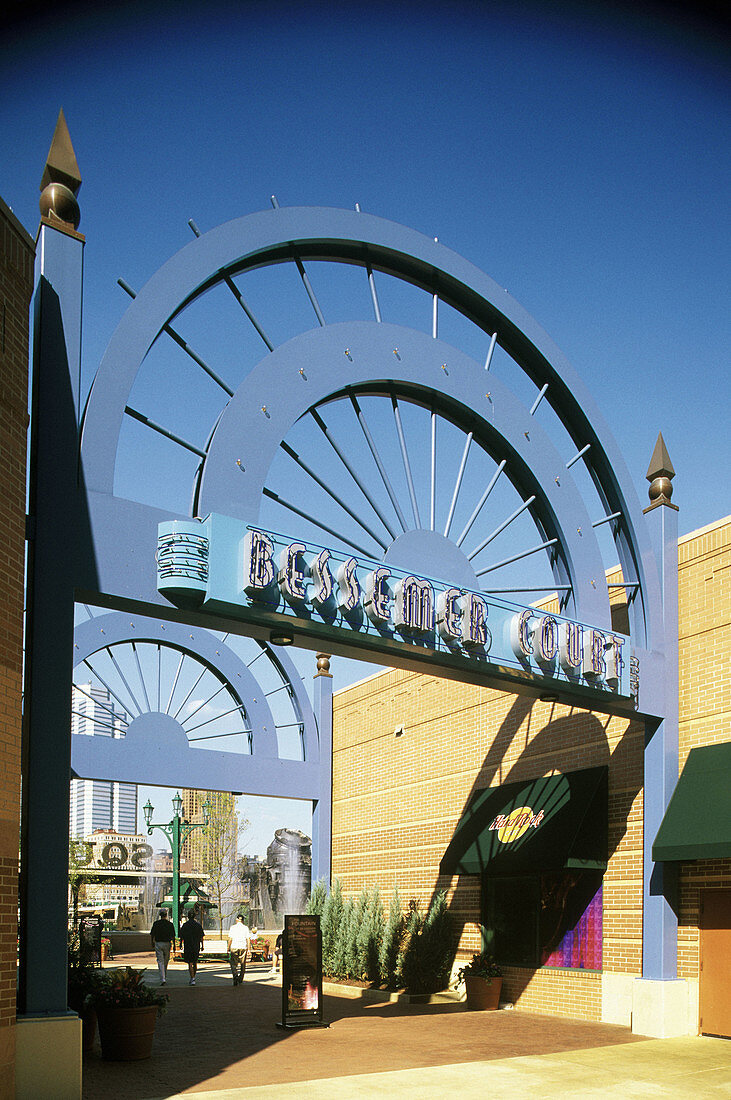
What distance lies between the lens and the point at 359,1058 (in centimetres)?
1402

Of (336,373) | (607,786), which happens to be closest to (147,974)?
(607,786)

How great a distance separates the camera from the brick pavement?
12.5 m

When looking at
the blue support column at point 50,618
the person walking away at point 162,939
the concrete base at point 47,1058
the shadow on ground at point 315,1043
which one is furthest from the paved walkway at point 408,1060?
the person walking away at point 162,939

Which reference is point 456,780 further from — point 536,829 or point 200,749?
point 200,749

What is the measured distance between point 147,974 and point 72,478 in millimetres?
21635

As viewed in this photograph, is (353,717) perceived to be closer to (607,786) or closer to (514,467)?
(607,786)

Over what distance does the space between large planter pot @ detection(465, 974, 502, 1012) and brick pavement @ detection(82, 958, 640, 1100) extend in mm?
341

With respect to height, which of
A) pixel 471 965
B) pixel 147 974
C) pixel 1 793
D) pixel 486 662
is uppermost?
pixel 486 662

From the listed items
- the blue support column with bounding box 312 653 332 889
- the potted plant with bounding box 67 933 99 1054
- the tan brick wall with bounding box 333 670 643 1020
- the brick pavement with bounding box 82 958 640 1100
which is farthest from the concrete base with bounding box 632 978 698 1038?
the blue support column with bounding box 312 653 332 889

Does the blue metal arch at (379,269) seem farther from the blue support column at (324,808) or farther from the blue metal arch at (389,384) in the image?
the blue support column at (324,808)

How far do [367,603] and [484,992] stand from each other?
396 inches

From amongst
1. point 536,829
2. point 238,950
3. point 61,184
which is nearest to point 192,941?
point 238,950

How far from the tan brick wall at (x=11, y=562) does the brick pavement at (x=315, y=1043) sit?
2.87 m

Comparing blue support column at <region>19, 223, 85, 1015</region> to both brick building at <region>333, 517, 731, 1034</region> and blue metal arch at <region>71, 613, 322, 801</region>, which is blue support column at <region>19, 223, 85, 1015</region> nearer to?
brick building at <region>333, 517, 731, 1034</region>
